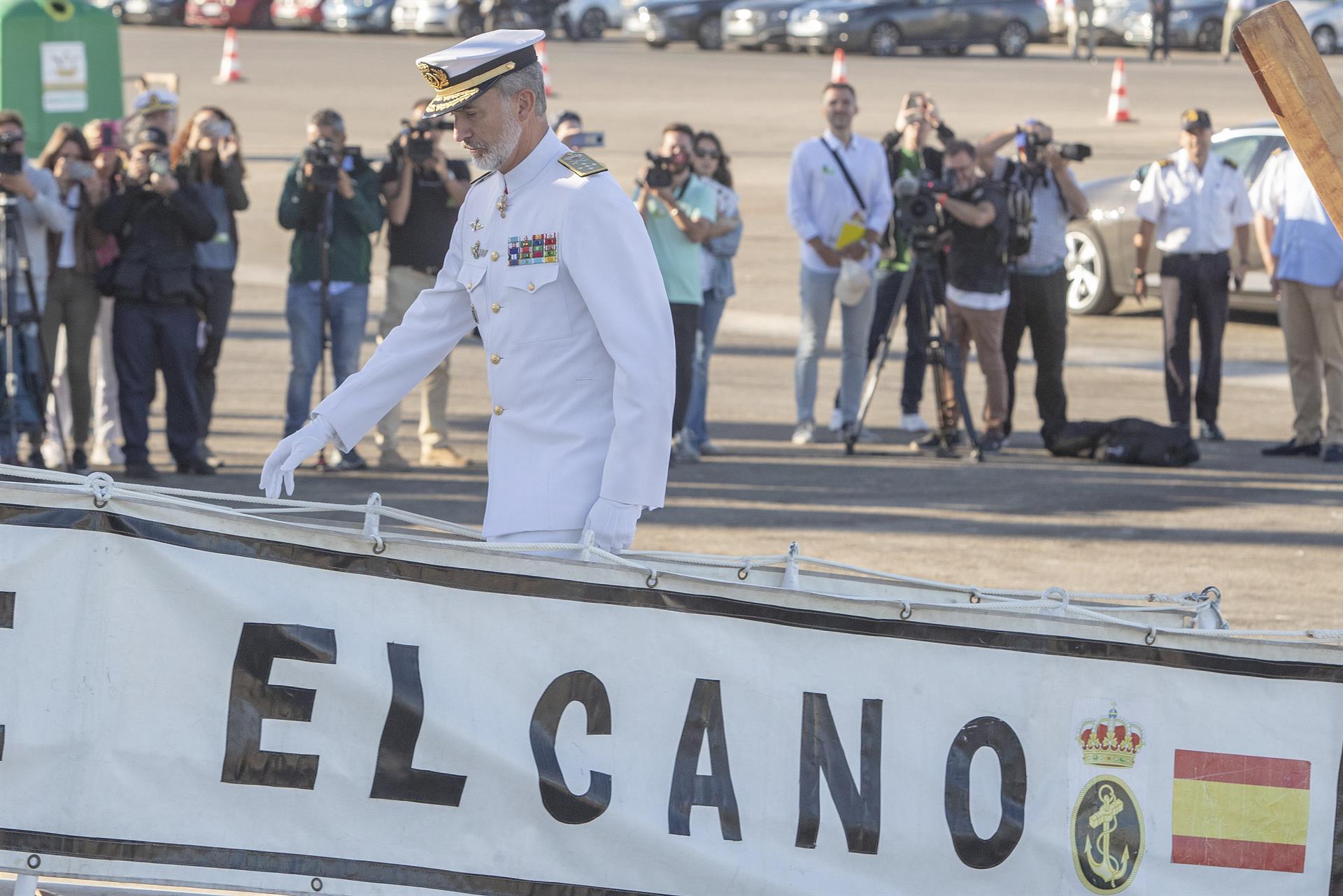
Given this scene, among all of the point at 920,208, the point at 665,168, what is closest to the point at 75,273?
the point at 665,168

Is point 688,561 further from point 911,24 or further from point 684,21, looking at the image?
point 684,21

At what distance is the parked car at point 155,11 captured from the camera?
4000 centimetres

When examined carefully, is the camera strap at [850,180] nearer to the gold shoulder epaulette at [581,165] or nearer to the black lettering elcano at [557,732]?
the gold shoulder epaulette at [581,165]

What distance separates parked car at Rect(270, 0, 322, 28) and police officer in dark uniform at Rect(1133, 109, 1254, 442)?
31.0m

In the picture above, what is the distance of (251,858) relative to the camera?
3580 mm

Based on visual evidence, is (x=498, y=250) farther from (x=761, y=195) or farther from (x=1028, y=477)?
(x=761, y=195)

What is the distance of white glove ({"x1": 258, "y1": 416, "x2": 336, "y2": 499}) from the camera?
4.08m

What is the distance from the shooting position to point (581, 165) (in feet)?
13.7

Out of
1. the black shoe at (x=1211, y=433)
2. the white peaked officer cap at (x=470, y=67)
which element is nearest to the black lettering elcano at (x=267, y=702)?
the white peaked officer cap at (x=470, y=67)

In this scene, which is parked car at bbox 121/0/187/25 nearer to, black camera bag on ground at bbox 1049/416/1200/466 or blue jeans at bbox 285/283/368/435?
blue jeans at bbox 285/283/368/435

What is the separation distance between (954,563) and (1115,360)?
20.2ft

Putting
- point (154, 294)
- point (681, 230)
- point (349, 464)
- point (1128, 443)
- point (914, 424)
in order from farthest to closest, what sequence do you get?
point (914, 424) < point (1128, 443) < point (681, 230) < point (349, 464) < point (154, 294)

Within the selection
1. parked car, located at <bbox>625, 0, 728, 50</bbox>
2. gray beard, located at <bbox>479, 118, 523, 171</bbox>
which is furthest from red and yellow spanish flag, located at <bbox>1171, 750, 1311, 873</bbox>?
parked car, located at <bbox>625, 0, 728, 50</bbox>

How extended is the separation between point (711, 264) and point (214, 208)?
9.89 feet
